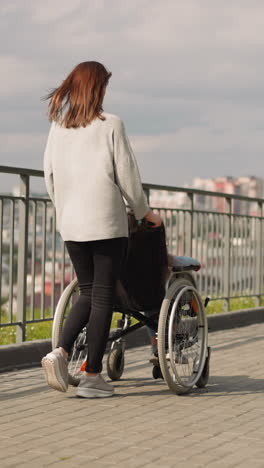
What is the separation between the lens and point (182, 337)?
6.68 metres

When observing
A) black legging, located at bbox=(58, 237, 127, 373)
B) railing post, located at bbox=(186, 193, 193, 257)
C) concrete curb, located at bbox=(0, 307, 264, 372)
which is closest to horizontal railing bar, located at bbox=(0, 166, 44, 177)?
concrete curb, located at bbox=(0, 307, 264, 372)

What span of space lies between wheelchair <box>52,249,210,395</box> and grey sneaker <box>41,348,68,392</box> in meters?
0.40

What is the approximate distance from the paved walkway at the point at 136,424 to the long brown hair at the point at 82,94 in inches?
66.4

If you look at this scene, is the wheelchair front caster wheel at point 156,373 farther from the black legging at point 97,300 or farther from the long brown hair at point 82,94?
the long brown hair at point 82,94

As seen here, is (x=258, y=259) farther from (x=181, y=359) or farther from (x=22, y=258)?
(x=181, y=359)

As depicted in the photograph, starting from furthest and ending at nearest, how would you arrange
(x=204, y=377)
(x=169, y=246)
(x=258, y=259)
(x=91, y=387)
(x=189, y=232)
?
(x=258, y=259) < (x=189, y=232) < (x=169, y=246) < (x=204, y=377) < (x=91, y=387)

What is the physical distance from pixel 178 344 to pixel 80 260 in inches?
31.6

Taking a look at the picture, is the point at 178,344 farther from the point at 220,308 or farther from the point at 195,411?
the point at 220,308

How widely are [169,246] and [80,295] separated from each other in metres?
4.27

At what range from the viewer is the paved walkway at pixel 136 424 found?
468cm

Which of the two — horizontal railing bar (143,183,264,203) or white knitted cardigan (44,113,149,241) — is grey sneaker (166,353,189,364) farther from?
horizontal railing bar (143,183,264,203)

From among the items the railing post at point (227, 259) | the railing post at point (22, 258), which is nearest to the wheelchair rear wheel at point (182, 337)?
the railing post at point (22, 258)

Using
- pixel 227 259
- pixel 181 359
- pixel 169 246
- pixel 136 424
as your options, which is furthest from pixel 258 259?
pixel 136 424

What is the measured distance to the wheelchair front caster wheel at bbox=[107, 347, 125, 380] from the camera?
7086mm
